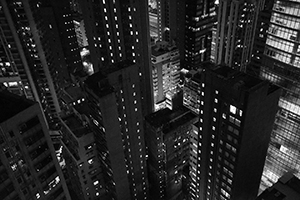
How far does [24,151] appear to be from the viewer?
154ft

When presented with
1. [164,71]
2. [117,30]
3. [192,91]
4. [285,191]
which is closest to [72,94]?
[117,30]

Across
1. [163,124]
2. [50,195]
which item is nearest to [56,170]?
[50,195]

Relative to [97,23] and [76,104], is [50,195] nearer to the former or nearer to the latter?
[76,104]

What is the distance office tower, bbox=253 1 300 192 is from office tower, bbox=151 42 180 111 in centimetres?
7638

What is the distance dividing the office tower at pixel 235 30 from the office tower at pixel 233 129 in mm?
95565

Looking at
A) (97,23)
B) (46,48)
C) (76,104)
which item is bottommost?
(76,104)

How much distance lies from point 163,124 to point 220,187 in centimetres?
3907

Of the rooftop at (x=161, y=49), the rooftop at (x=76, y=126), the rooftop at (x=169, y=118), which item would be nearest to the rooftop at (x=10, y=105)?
the rooftop at (x=76, y=126)

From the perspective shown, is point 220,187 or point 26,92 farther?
point 26,92

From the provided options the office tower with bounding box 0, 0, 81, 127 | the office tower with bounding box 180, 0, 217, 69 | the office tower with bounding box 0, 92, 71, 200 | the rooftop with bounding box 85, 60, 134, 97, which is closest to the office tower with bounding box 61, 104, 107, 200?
the rooftop with bounding box 85, 60, 134, 97

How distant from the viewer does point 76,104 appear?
12325cm

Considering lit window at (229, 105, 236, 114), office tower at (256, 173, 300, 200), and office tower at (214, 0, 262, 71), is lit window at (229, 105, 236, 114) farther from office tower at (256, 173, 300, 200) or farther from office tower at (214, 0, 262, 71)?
office tower at (214, 0, 262, 71)

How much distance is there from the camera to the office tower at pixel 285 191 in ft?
242

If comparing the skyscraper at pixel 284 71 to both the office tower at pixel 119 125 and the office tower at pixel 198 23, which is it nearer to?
the office tower at pixel 119 125
